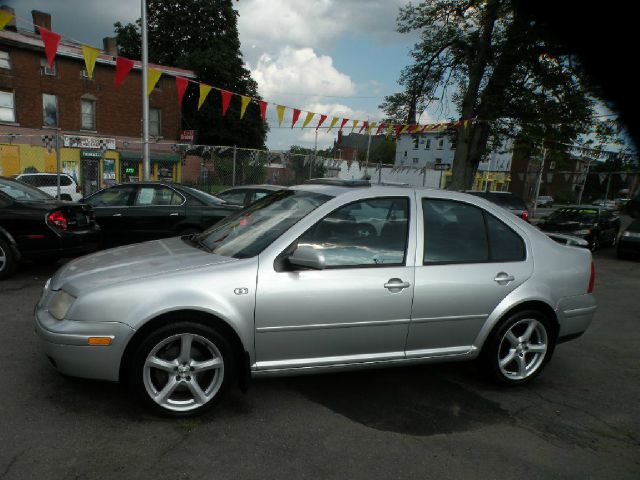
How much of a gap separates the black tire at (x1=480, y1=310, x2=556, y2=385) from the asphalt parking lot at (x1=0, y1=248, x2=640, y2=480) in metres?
0.14

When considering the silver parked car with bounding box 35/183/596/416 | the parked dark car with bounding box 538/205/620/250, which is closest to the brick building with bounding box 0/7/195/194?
the parked dark car with bounding box 538/205/620/250

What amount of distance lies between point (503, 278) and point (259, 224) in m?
1.97

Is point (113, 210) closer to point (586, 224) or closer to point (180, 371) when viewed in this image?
point (180, 371)

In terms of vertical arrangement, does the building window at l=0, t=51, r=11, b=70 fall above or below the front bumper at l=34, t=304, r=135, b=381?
above

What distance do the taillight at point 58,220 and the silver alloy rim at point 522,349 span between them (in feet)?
19.3

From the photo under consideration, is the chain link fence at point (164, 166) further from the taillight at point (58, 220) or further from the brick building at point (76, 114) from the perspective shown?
the taillight at point (58, 220)

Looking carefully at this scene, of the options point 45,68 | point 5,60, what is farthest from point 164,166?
point 5,60

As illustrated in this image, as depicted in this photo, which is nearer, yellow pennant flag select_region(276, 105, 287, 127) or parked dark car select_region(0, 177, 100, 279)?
parked dark car select_region(0, 177, 100, 279)

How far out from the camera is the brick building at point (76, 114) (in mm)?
22859

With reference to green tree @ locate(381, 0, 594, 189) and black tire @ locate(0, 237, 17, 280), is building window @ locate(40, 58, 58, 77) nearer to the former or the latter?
green tree @ locate(381, 0, 594, 189)

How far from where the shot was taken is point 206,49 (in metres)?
39.1

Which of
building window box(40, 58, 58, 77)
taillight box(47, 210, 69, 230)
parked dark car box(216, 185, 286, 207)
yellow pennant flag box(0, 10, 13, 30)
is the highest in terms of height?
building window box(40, 58, 58, 77)

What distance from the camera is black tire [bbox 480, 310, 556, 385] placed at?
A: 12.3 feet

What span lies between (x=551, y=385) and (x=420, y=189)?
6.60ft
